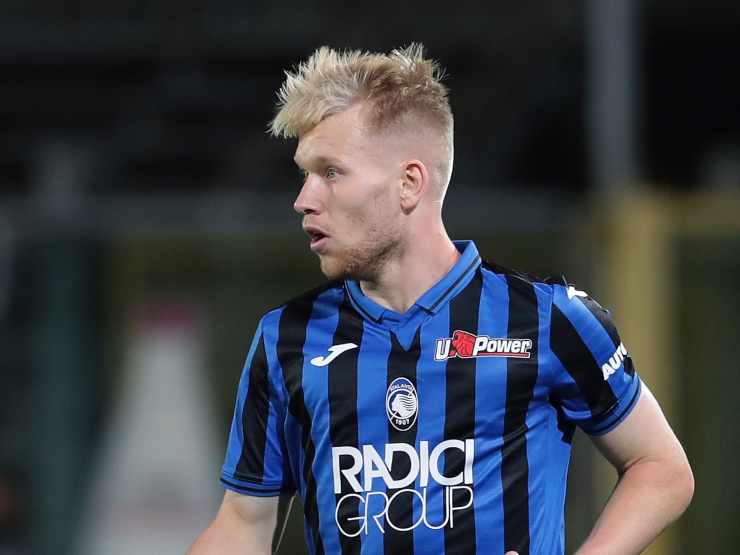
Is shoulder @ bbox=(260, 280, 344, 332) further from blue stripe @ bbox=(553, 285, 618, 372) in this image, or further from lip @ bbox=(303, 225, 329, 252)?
blue stripe @ bbox=(553, 285, 618, 372)

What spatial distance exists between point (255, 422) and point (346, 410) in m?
0.19

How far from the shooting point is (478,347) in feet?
8.16

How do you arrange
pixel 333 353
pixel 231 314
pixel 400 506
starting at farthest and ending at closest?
1. pixel 231 314
2. pixel 333 353
3. pixel 400 506

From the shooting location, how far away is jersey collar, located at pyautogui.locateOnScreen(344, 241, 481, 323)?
99.7 inches

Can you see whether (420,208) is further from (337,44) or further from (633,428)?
(337,44)

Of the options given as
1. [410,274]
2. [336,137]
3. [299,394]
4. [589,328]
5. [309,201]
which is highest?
[336,137]

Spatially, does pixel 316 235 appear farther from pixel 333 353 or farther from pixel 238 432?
pixel 238 432

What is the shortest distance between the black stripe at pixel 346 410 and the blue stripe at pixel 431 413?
12cm

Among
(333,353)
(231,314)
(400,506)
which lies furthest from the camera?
(231,314)

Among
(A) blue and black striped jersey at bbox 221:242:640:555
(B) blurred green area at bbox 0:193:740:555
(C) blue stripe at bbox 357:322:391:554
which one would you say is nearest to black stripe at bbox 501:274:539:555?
(A) blue and black striped jersey at bbox 221:242:640:555

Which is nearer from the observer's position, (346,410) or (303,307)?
(346,410)

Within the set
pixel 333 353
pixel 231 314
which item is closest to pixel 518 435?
pixel 333 353

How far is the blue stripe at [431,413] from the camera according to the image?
7.86 feet

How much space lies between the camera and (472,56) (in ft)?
28.6
